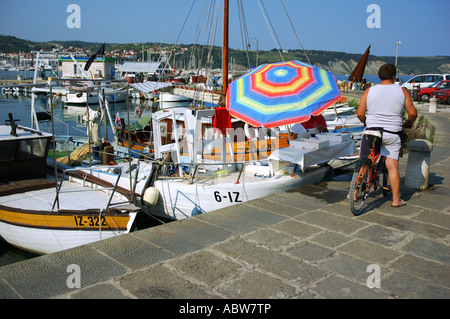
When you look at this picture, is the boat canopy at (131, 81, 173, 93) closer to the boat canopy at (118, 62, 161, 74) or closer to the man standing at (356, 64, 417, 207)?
the man standing at (356, 64, 417, 207)

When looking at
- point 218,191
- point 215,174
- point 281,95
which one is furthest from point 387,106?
point 215,174

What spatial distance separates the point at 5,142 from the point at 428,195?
32.2 feet

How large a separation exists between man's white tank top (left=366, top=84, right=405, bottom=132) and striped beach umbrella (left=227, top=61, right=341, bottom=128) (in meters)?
1.41

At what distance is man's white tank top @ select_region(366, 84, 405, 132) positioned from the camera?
5172 mm

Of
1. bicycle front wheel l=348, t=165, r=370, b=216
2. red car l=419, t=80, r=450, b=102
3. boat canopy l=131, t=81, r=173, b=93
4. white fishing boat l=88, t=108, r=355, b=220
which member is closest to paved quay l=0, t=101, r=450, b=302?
bicycle front wheel l=348, t=165, r=370, b=216

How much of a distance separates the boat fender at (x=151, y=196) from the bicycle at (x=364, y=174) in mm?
5096

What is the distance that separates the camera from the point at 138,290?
3.26 metres

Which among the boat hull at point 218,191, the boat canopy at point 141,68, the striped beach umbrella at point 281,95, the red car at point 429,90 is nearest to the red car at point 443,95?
the red car at point 429,90

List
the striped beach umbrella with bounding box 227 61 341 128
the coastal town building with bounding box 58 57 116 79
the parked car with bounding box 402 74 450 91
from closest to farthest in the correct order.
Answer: the striped beach umbrella with bounding box 227 61 341 128, the parked car with bounding box 402 74 450 91, the coastal town building with bounding box 58 57 116 79

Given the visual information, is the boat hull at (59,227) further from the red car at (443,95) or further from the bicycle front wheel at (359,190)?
the red car at (443,95)

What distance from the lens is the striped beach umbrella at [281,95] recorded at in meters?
6.63

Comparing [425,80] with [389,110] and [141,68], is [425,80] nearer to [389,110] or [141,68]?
[389,110]

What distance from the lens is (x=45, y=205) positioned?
29.5 ft
